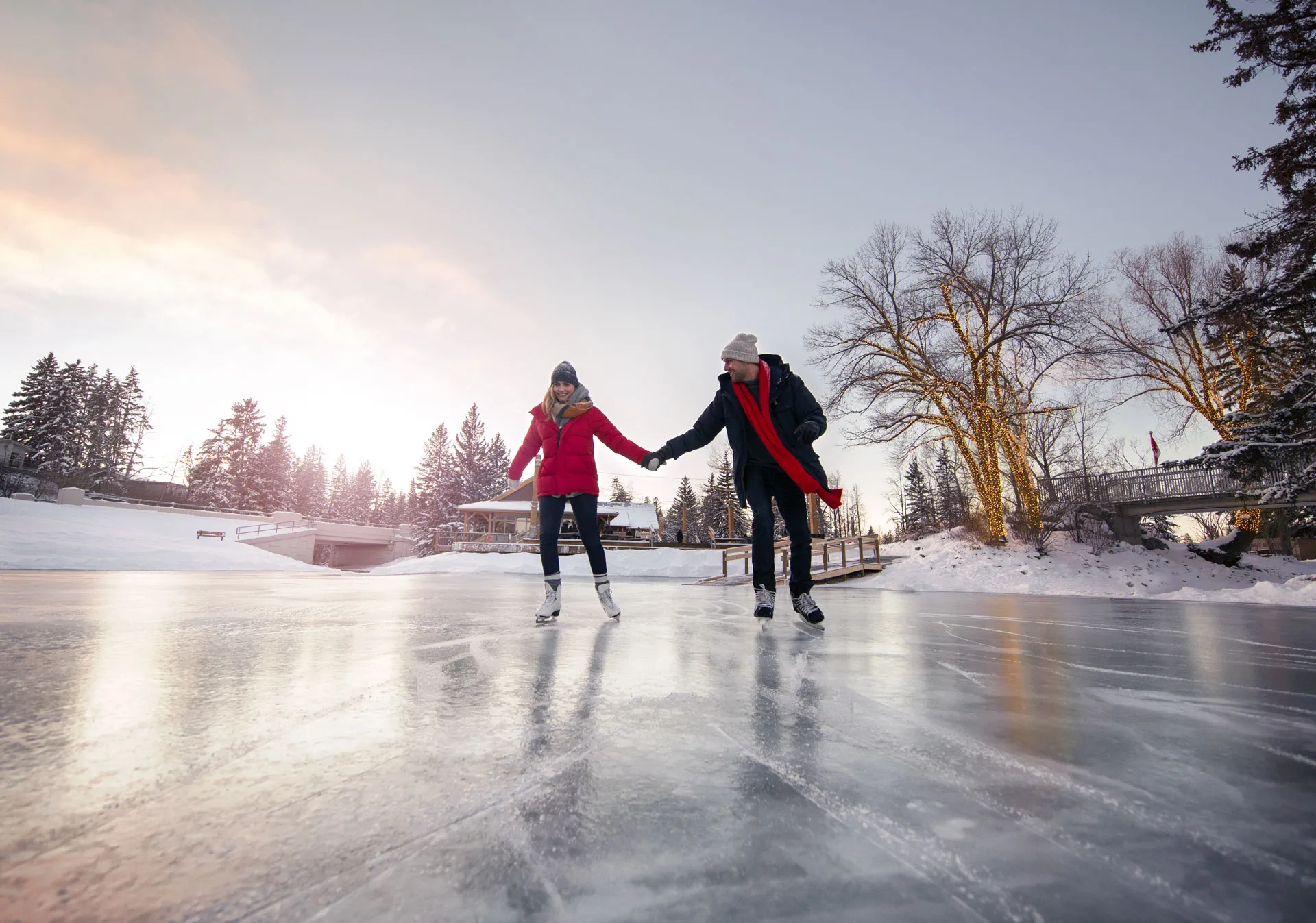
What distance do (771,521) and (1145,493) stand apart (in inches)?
899

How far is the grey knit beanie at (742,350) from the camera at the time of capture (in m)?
4.17

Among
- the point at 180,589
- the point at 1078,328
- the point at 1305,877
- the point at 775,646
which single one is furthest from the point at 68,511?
the point at 1078,328

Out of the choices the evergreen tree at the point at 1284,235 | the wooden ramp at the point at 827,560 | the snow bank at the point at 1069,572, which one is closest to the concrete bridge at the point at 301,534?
the wooden ramp at the point at 827,560

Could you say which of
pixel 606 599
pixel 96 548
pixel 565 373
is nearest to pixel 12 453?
pixel 96 548

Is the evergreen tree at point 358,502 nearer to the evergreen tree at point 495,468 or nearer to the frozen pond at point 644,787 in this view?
the evergreen tree at point 495,468

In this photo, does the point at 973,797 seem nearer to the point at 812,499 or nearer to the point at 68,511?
the point at 812,499

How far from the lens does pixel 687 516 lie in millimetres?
66750

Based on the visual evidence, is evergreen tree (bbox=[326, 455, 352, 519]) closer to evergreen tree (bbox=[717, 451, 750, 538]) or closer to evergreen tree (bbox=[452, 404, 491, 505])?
evergreen tree (bbox=[452, 404, 491, 505])

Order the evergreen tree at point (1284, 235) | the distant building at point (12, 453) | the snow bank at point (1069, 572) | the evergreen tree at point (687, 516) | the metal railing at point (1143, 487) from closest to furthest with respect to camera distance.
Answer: the evergreen tree at point (1284, 235) → the snow bank at point (1069, 572) → the metal railing at point (1143, 487) → the distant building at point (12, 453) → the evergreen tree at point (687, 516)

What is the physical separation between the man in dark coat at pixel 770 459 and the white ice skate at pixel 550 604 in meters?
1.45

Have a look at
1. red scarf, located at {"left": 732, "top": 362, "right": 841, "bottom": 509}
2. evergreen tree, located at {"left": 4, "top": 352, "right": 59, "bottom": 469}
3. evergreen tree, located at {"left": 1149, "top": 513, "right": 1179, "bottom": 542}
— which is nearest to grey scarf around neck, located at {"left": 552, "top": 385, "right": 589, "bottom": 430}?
red scarf, located at {"left": 732, "top": 362, "right": 841, "bottom": 509}

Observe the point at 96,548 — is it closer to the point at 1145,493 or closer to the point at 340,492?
the point at 1145,493

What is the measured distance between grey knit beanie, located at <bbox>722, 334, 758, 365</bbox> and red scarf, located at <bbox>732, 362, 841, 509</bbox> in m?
→ 0.10

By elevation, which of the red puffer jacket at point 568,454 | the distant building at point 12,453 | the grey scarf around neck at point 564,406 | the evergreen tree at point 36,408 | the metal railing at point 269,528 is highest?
the evergreen tree at point 36,408
